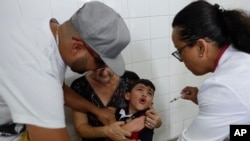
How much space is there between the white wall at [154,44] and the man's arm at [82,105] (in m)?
0.26

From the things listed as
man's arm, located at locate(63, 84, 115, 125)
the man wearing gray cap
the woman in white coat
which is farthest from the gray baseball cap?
man's arm, located at locate(63, 84, 115, 125)

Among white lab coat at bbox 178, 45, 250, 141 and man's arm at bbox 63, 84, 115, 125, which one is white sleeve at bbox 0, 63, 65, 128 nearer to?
man's arm at bbox 63, 84, 115, 125

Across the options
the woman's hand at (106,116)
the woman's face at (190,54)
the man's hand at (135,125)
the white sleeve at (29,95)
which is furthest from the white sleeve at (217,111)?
the white sleeve at (29,95)

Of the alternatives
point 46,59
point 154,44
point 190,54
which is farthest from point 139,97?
point 46,59

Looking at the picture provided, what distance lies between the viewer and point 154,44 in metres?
1.69

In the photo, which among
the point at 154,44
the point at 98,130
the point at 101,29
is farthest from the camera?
the point at 154,44

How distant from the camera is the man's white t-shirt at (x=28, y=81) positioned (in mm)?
727

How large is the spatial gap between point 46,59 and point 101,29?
0.76ft

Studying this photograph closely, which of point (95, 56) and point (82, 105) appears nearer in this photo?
point (95, 56)

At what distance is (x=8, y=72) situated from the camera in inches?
28.7

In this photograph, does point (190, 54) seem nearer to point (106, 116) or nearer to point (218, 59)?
point (218, 59)

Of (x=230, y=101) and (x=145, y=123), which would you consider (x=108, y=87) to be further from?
(x=230, y=101)

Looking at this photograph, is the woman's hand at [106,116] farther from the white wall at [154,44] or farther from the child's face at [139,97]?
the white wall at [154,44]

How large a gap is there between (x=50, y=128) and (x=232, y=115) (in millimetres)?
693
